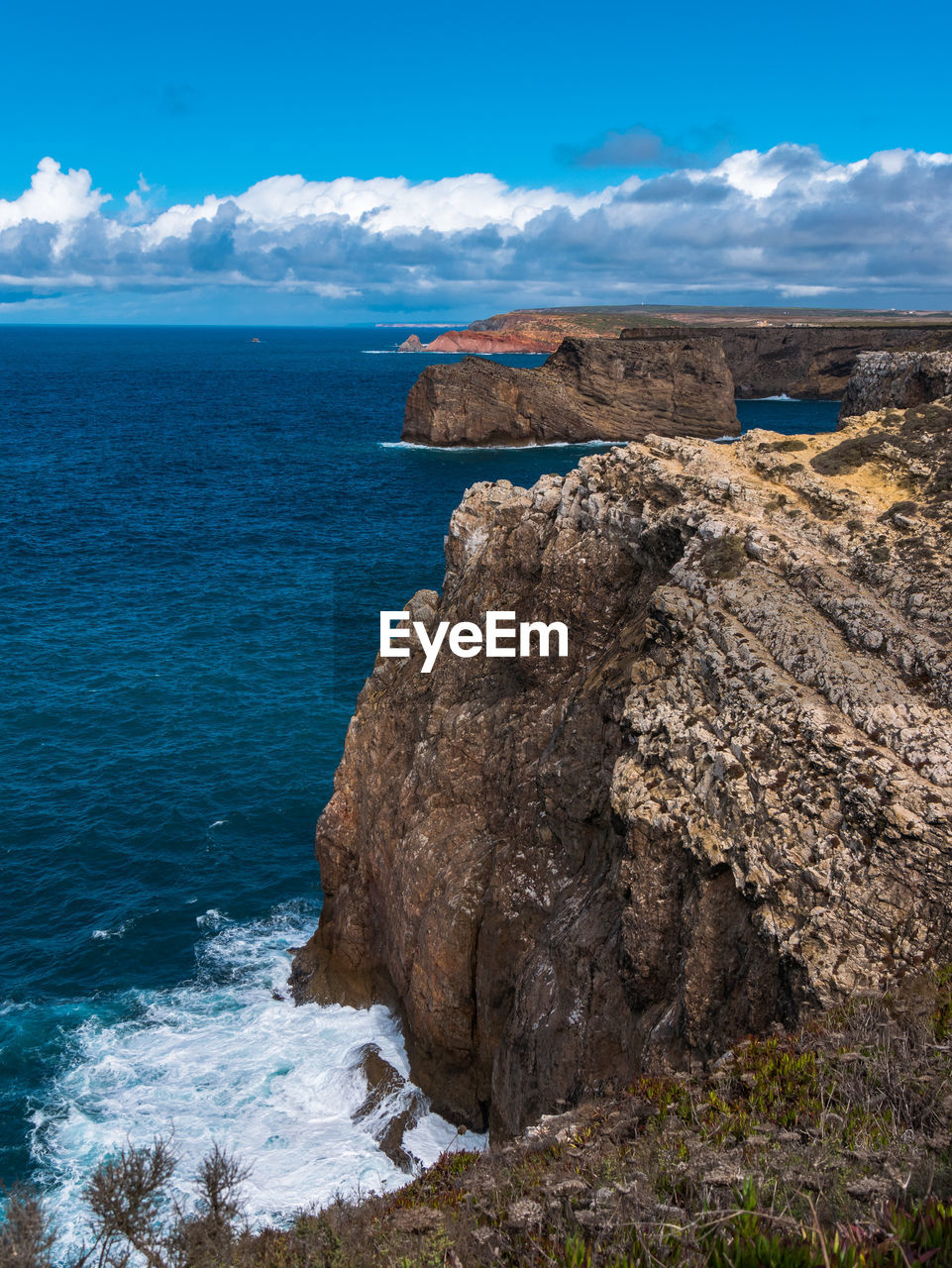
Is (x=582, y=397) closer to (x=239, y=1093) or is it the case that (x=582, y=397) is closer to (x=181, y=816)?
(x=181, y=816)

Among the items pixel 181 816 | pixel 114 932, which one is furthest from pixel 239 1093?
pixel 181 816

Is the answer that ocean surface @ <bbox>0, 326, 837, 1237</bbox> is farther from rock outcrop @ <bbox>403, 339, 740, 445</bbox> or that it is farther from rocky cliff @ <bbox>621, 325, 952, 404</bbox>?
rocky cliff @ <bbox>621, 325, 952, 404</bbox>

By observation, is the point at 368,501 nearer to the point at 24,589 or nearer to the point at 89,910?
the point at 24,589

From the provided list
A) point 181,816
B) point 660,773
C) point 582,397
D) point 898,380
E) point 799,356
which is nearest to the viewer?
point 660,773

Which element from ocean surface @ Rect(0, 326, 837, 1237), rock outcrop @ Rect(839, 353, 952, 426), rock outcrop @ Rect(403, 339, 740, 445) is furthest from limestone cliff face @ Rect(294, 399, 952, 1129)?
rock outcrop @ Rect(403, 339, 740, 445)

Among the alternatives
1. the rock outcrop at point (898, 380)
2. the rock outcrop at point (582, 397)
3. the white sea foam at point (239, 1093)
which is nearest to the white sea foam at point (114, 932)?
the white sea foam at point (239, 1093)
